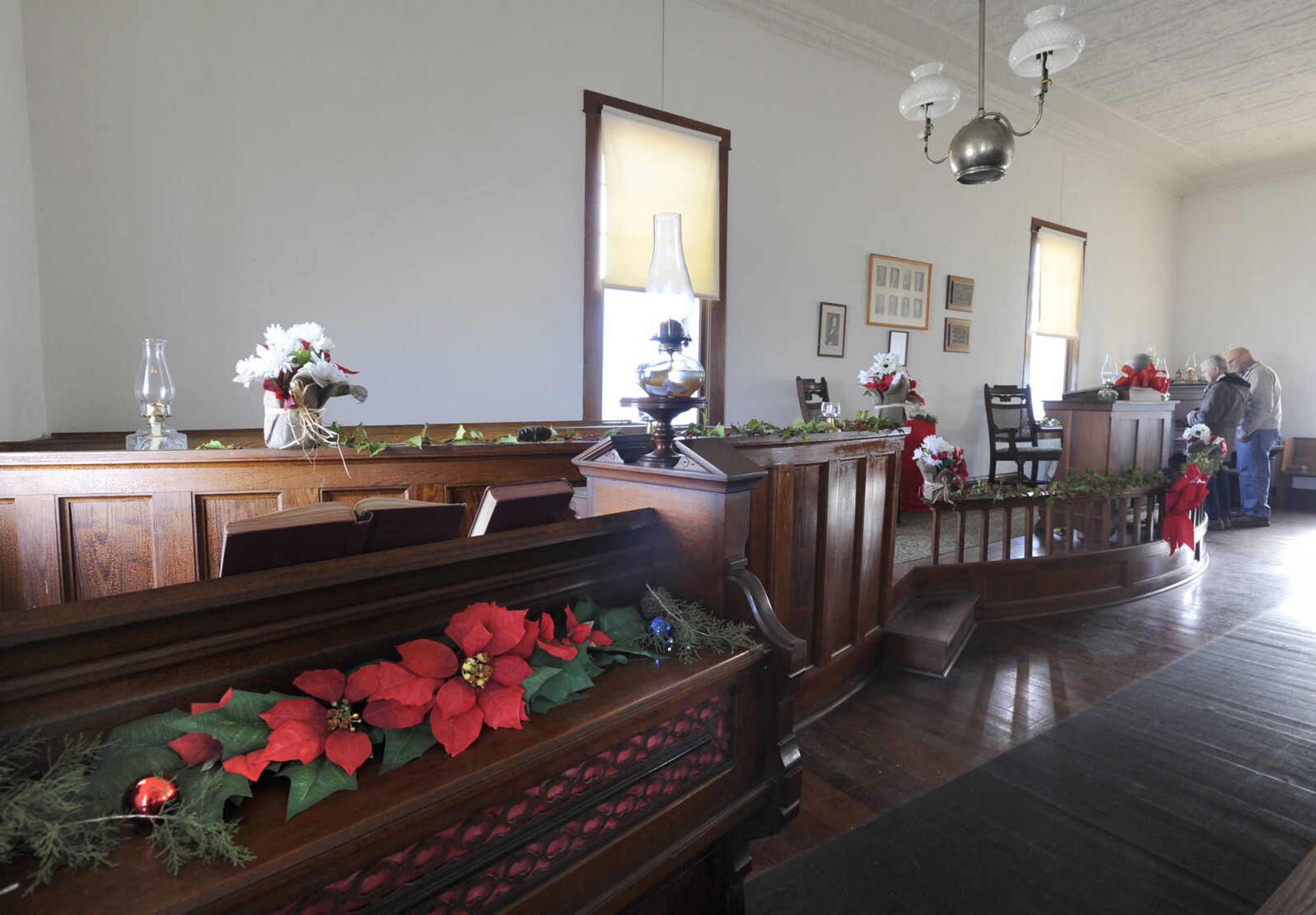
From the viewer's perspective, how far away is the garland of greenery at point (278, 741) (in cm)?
69

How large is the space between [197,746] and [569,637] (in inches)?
21.6

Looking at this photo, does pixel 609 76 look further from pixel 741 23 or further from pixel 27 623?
pixel 27 623

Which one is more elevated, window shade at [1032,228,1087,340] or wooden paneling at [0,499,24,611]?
window shade at [1032,228,1087,340]

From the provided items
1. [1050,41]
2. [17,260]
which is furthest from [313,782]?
[1050,41]

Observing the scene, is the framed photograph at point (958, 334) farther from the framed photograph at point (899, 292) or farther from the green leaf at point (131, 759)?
the green leaf at point (131, 759)

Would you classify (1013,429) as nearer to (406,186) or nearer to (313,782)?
(406,186)

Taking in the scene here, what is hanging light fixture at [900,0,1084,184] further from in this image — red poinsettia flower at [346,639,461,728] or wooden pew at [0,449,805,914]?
red poinsettia flower at [346,639,461,728]

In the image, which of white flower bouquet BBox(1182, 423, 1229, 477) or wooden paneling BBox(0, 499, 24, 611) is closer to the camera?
wooden paneling BBox(0, 499, 24, 611)

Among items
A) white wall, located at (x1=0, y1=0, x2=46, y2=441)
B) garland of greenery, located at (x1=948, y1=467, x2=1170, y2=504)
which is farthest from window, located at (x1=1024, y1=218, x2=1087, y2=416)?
white wall, located at (x1=0, y1=0, x2=46, y2=441)

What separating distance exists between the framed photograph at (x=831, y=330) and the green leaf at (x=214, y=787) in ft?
18.0

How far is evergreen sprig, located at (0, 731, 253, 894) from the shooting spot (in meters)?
0.66

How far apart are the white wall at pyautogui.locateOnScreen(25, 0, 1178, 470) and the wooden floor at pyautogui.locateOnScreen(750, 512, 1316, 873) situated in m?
2.60

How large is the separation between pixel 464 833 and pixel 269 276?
347 cm

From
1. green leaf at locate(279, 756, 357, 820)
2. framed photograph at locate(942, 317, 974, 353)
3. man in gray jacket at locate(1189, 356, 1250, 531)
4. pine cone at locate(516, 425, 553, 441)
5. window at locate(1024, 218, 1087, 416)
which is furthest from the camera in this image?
window at locate(1024, 218, 1087, 416)
